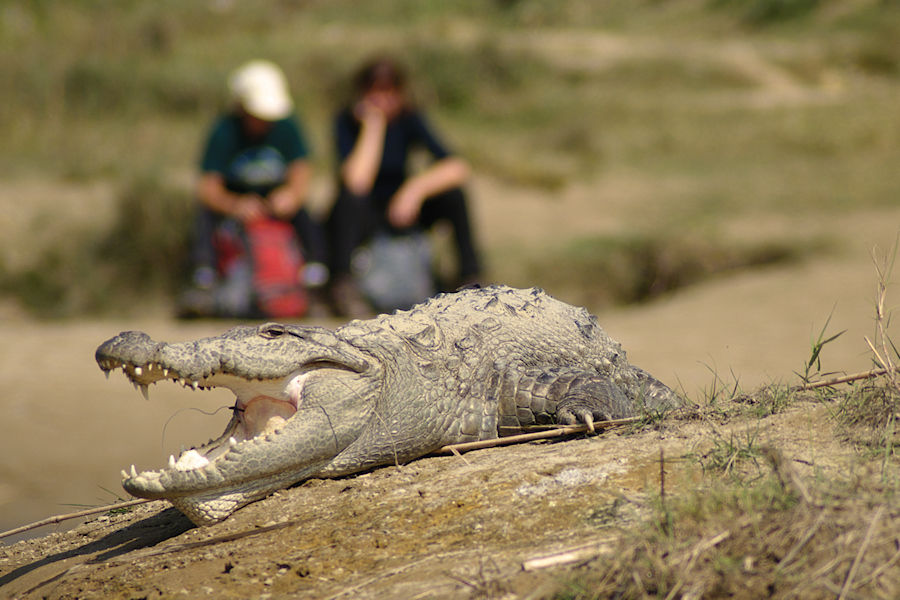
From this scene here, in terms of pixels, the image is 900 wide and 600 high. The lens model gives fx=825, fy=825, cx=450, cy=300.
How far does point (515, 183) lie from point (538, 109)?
150 inches

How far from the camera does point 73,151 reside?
9.84 metres

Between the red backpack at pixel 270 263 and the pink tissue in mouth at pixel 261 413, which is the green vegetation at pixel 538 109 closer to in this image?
the red backpack at pixel 270 263

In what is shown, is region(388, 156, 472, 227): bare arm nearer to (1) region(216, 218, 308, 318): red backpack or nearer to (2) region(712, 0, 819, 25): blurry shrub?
(1) region(216, 218, 308, 318): red backpack

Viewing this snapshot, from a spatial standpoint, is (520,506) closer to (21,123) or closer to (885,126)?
(21,123)

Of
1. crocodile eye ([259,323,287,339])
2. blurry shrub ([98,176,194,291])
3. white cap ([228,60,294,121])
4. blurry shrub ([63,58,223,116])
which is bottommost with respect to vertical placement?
crocodile eye ([259,323,287,339])

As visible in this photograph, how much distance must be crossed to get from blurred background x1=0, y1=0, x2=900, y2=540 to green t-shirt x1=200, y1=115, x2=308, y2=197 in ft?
4.34

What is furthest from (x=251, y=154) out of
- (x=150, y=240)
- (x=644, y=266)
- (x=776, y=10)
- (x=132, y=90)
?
(x=776, y=10)

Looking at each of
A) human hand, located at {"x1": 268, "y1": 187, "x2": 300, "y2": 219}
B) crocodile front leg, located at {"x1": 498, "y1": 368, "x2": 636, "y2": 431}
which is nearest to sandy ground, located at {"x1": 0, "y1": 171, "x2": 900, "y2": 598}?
crocodile front leg, located at {"x1": 498, "y1": 368, "x2": 636, "y2": 431}

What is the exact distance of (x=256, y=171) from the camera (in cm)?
687

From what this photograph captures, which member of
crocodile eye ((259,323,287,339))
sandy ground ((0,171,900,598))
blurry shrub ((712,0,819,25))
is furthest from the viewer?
blurry shrub ((712,0,819,25))

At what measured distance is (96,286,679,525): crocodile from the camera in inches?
88.3

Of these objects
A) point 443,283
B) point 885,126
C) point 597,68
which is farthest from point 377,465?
point 597,68

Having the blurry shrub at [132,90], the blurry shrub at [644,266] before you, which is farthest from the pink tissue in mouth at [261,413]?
the blurry shrub at [132,90]

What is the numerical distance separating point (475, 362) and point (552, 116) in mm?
11453
